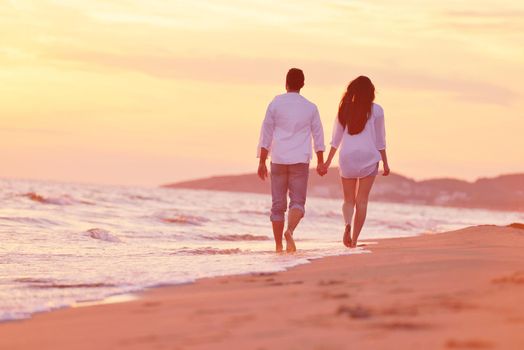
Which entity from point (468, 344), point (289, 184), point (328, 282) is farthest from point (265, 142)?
point (468, 344)

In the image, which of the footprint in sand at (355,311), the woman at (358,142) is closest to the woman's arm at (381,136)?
the woman at (358,142)

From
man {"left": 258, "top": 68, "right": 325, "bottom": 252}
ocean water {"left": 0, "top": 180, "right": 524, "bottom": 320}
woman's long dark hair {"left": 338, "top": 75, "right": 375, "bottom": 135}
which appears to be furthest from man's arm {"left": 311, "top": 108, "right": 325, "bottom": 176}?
ocean water {"left": 0, "top": 180, "right": 524, "bottom": 320}

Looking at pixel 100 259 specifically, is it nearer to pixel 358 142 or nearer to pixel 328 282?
pixel 358 142

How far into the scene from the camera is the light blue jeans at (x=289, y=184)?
9.88 metres

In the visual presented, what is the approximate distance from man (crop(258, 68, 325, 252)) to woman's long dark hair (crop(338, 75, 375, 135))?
1.07 feet

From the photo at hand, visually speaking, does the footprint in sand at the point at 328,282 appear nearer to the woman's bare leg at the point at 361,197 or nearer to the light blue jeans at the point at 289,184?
the light blue jeans at the point at 289,184

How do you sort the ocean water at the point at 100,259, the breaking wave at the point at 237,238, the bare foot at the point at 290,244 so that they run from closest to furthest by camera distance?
the ocean water at the point at 100,259
the bare foot at the point at 290,244
the breaking wave at the point at 237,238

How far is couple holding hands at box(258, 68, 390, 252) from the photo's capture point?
988cm

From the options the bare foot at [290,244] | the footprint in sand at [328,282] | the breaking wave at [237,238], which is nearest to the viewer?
the footprint in sand at [328,282]

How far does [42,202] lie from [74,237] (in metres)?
14.5

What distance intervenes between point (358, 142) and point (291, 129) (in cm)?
78

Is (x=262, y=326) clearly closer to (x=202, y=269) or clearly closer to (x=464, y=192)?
(x=202, y=269)

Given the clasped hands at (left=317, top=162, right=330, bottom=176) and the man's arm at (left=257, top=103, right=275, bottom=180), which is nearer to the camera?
the clasped hands at (left=317, top=162, right=330, bottom=176)

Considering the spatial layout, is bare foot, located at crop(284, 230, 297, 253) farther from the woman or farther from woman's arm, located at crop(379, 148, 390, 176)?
woman's arm, located at crop(379, 148, 390, 176)
